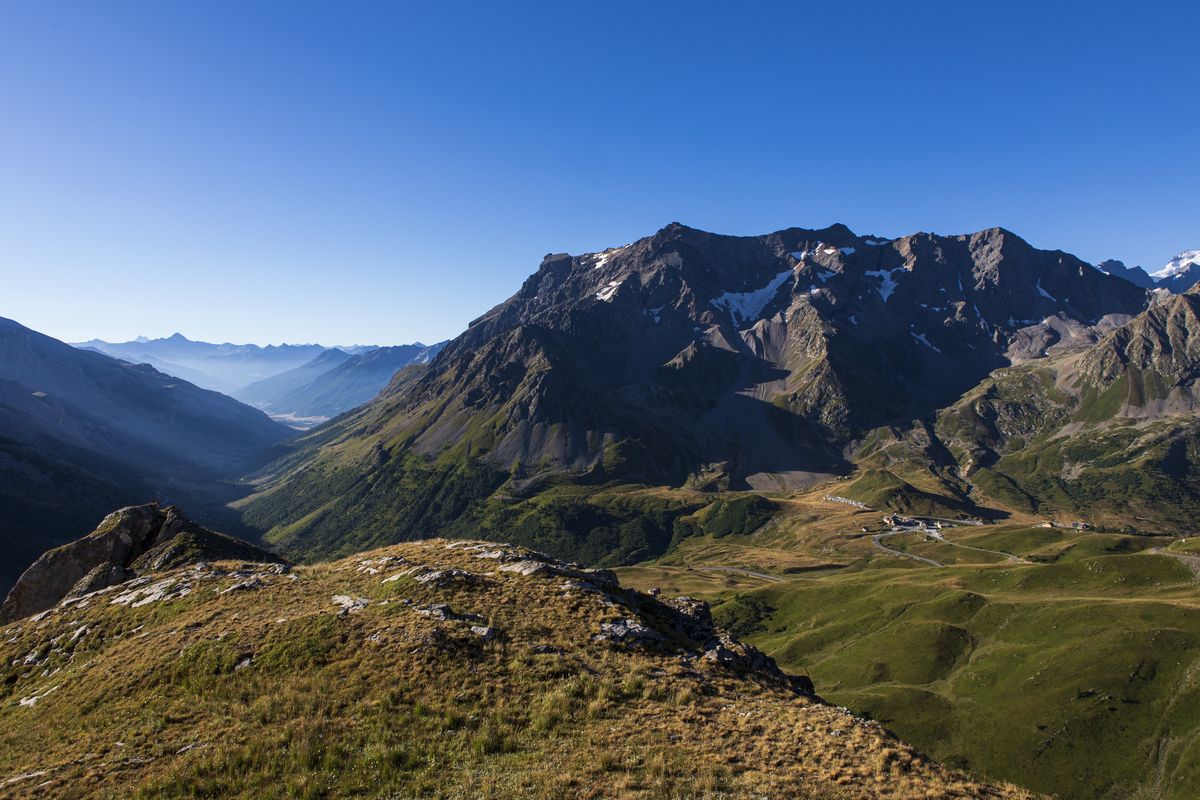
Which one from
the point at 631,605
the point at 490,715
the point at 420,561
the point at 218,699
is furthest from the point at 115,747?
the point at 631,605

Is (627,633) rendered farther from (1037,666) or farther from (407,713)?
(1037,666)

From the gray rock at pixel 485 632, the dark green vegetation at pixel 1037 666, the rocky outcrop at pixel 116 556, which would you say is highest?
the gray rock at pixel 485 632

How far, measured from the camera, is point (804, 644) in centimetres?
14825

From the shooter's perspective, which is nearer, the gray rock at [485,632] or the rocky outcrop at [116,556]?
the gray rock at [485,632]

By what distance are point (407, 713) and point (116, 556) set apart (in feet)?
183

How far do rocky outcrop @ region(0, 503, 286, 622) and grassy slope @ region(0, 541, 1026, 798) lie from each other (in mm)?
14303

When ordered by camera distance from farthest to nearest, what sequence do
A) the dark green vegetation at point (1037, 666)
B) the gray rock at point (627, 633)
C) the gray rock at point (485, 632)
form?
the dark green vegetation at point (1037, 666) < the gray rock at point (627, 633) < the gray rock at point (485, 632)

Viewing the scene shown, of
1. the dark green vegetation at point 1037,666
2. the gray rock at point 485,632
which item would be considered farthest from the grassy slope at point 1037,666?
the gray rock at point 485,632

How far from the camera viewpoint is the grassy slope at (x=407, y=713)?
2077cm

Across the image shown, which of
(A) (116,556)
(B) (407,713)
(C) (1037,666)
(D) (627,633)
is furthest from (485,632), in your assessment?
(C) (1037,666)

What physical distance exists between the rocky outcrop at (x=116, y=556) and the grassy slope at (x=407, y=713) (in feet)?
46.9

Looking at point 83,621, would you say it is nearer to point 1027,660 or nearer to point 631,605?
point 631,605

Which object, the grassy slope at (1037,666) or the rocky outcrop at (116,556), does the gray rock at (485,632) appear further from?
the grassy slope at (1037,666)

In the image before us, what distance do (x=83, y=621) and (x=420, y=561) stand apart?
79.6ft
